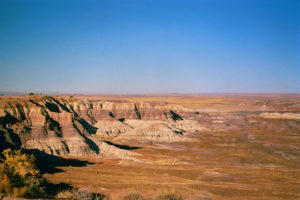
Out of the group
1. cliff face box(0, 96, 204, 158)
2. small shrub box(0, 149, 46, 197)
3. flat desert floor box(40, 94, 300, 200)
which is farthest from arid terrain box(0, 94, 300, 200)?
small shrub box(0, 149, 46, 197)

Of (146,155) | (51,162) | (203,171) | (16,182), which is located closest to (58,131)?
(51,162)

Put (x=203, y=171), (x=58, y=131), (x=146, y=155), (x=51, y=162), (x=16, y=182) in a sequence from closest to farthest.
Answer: (x=16, y=182) < (x=203, y=171) < (x=51, y=162) < (x=58, y=131) < (x=146, y=155)

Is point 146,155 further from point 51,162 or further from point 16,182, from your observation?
point 16,182

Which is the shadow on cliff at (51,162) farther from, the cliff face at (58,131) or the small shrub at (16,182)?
the small shrub at (16,182)

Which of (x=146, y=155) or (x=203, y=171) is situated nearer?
(x=203, y=171)

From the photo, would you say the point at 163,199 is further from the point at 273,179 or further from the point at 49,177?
the point at 273,179

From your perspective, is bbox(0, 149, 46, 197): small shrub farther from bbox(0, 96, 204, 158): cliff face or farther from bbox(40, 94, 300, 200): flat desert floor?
bbox(0, 96, 204, 158): cliff face

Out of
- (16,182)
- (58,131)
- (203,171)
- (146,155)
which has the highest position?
(16,182)

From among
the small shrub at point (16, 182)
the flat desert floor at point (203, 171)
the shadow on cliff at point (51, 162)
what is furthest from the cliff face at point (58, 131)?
the small shrub at point (16, 182)
